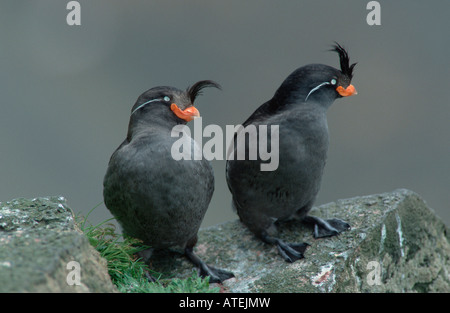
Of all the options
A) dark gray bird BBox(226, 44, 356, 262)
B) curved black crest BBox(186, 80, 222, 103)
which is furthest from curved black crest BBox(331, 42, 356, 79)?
curved black crest BBox(186, 80, 222, 103)

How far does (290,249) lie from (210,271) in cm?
64

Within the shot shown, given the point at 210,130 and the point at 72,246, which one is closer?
the point at 72,246

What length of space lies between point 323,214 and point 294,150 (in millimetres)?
1060

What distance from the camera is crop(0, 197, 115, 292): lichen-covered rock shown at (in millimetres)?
2721

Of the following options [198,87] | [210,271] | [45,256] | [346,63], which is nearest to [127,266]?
[210,271]

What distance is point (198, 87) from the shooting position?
4156 millimetres

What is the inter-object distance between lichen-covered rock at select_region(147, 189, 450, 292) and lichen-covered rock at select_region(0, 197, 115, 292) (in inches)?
43.1

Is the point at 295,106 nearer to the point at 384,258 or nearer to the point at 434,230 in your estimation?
the point at 384,258

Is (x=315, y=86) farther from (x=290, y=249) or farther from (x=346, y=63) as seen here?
(x=290, y=249)

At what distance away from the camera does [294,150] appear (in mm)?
3994

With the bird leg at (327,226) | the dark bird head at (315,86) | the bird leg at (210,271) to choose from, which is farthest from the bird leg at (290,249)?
the dark bird head at (315,86)

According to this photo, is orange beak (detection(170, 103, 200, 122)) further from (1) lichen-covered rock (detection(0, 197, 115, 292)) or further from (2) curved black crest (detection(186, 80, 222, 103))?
(1) lichen-covered rock (detection(0, 197, 115, 292))
